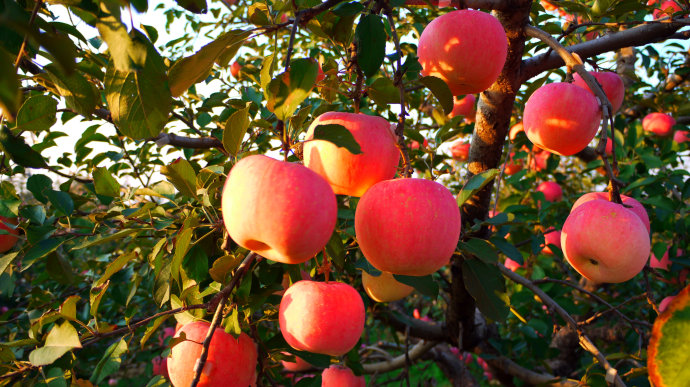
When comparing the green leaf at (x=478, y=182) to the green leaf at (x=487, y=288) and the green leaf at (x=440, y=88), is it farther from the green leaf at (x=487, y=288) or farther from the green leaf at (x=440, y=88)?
the green leaf at (x=487, y=288)

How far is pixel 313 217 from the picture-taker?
1.96 feet

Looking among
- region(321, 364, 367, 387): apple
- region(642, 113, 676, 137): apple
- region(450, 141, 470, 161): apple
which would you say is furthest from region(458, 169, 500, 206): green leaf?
region(642, 113, 676, 137): apple

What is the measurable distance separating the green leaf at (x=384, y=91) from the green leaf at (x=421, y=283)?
1.31 ft

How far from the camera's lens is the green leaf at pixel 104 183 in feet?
3.64

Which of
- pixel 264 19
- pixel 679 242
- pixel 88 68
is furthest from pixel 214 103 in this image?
pixel 679 242

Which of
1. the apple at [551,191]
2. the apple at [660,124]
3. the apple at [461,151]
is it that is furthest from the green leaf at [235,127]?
the apple at [660,124]

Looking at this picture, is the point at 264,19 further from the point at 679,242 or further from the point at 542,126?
the point at 679,242

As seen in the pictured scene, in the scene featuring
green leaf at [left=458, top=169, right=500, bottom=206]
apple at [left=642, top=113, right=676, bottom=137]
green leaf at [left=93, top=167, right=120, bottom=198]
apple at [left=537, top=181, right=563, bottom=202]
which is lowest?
apple at [left=537, top=181, right=563, bottom=202]

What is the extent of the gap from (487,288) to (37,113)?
3.64 ft

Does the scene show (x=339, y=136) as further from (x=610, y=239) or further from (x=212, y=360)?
(x=610, y=239)

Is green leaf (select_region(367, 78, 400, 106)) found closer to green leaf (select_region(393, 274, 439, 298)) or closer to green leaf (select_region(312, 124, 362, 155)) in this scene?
green leaf (select_region(312, 124, 362, 155))

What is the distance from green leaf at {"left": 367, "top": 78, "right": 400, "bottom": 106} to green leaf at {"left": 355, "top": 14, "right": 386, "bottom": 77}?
8 centimetres

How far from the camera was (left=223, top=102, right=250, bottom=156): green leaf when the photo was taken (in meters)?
0.73

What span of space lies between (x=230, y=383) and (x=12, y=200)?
799 millimetres
